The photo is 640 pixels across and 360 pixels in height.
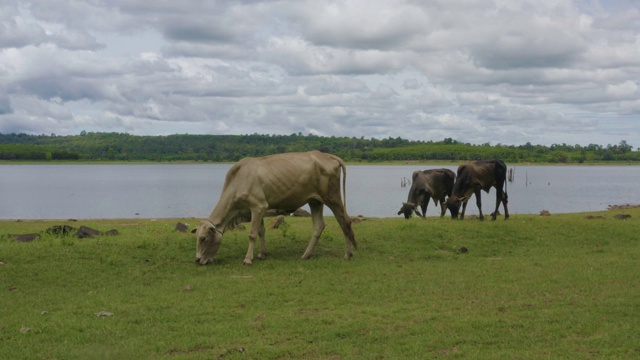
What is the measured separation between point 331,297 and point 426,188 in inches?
585

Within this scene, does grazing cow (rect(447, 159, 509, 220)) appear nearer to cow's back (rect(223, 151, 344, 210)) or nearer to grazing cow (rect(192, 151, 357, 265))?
grazing cow (rect(192, 151, 357, 265))

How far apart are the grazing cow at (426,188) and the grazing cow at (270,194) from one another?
10.4 metres

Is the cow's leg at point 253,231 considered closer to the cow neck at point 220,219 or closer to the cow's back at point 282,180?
the cow's back at point 282,180

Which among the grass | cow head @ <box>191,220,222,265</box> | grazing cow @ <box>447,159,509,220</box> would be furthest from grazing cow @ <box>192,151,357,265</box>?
grazing cow @ <box>447,159,509,220</box>

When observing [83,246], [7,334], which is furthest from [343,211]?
[7,334]

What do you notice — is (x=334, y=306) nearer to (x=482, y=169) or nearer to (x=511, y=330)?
(x=511, y=330)

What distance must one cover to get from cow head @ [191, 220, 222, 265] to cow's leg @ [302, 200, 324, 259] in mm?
2192

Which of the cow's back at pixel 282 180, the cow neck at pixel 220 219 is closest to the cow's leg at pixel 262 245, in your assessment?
the cow's back at pixel 282 180

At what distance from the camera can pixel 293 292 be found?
12.4 m

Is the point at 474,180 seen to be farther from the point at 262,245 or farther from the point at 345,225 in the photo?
the point at 262,245

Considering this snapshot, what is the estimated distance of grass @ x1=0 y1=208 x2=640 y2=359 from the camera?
895cm

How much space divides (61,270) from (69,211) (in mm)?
42903

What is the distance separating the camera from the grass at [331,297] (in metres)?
8.95

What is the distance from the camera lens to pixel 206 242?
589 inches
